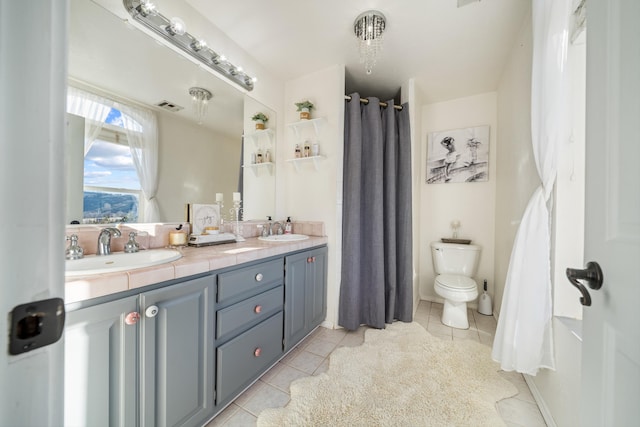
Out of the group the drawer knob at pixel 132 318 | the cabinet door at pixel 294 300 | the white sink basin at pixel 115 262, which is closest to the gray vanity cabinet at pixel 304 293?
the cabinet door at pixel 294 300

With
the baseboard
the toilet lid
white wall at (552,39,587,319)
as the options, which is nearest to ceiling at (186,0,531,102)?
white wall at (552,39,587,319)

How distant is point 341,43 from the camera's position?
1.91m

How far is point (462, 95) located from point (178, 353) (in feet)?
11.3

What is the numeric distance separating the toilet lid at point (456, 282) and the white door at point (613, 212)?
1.57 meters

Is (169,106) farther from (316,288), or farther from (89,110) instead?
(316,288)

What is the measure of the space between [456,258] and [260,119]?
97.5 inches

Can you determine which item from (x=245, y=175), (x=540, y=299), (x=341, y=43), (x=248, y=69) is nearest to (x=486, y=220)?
(x=540, y=299)

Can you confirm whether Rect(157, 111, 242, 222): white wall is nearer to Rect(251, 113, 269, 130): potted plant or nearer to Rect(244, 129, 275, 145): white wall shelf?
Rect(244, 129, 275, 145): white wall shelf

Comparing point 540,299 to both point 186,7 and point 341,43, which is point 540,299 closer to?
point 341,43

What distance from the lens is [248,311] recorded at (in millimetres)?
1342

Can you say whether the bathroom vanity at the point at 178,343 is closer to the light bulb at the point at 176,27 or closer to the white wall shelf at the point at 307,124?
the white wall shelf at the point at 307,124

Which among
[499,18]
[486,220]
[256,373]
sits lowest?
[256,373]

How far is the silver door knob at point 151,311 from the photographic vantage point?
2.92 ft

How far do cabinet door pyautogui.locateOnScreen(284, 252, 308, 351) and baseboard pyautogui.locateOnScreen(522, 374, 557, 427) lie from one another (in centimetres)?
147
